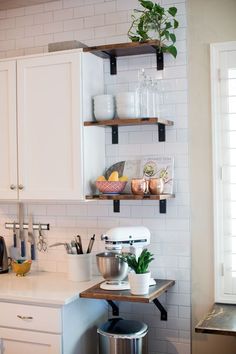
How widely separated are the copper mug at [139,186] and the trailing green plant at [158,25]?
2.70 ft

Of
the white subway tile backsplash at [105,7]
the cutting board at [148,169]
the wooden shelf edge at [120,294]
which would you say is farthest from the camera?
the white subway tile backsplash at [105,7]

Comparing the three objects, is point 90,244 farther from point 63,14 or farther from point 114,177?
point 63,14

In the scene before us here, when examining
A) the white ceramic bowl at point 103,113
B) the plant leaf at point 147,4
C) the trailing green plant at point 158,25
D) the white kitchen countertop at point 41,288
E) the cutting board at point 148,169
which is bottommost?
the white kitchen countertop at point 41,288

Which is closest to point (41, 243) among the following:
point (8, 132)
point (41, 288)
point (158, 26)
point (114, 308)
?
point (41, 288)

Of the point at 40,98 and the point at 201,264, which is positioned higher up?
the point at 40,98

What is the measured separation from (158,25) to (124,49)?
0.26 m

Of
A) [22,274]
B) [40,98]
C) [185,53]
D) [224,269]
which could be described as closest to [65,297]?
[22,274]

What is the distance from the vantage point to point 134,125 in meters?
3.51

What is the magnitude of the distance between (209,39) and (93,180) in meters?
1.16

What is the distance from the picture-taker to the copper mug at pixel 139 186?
3225 millimetres

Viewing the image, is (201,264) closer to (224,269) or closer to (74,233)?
(224,269)

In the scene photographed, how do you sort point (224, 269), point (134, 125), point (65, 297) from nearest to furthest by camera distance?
point (65, 297) → point (224, 269) → point (134, 125)

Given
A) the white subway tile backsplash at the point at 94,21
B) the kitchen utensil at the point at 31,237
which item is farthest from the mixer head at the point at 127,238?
the white subway tile backsplash at the point at 94,21

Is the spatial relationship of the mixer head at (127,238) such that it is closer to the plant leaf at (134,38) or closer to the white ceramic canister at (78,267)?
the white ceramic canister at (78,267)
